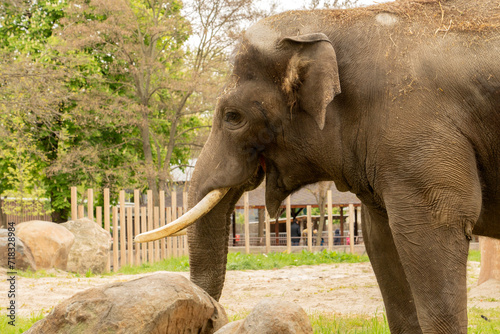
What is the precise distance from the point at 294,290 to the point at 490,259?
2.80 meters

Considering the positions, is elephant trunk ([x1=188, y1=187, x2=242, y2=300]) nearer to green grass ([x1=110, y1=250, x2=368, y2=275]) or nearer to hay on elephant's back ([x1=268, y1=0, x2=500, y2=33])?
hay on elephant's back ([x1=268, y1=0, x2=500, y2=33])

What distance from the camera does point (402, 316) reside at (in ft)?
12.9

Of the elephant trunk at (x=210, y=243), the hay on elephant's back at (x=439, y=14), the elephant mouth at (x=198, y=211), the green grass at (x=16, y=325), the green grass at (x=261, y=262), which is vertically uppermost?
the hay on elephant's back at (x=439, y=14)

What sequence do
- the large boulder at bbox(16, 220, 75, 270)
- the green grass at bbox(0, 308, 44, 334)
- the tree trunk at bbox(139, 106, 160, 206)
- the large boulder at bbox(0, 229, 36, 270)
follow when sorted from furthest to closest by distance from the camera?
the tree trunk at bbox(139, 106, 160, 206) < the large boulder at bbox(16, 220, 75, 270) < the large boulder at bbox(0, 229, 36, 270) < the green grass at bbox(0, 308, 44, 334)

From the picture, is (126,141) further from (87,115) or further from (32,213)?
(32,213)

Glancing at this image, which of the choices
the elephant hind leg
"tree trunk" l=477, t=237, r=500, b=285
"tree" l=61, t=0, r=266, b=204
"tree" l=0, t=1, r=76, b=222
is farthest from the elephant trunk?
"tree" l=61, t=0, r=266, b=204

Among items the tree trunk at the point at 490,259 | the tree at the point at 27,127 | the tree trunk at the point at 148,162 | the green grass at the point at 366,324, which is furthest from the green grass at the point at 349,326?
the tree trunk at the point at 148,162

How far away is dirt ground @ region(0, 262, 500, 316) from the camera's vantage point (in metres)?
6.86

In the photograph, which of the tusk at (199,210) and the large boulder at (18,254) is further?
the large boulder at (18,254)

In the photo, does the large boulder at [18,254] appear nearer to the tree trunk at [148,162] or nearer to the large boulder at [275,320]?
the large boulder at [275,320]

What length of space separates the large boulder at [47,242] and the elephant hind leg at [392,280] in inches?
308

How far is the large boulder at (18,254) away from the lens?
9734 mm

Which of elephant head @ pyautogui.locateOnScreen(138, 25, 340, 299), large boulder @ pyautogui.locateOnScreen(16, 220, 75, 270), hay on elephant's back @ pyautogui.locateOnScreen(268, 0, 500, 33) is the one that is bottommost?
large boulder @ pyautogui.locateOnScreen(16, 220, 75, 270)

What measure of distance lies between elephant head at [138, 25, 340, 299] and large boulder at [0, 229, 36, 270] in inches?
277
